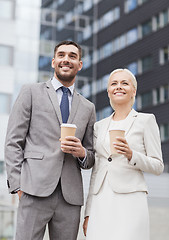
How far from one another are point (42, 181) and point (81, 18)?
14499mm

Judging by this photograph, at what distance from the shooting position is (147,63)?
18062 millimetres

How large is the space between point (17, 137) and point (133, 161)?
654 millimetres

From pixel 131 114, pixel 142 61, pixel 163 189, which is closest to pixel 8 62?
pixel 142 61

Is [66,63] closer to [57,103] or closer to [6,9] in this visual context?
[57,103]

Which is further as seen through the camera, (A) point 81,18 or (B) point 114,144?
(A) point 81,18

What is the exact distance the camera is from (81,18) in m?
16.3

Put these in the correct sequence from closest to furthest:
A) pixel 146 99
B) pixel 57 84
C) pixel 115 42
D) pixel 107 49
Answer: pixel 57 84 → pixel 146 99 → pixel 107 49 → pixel 115 42

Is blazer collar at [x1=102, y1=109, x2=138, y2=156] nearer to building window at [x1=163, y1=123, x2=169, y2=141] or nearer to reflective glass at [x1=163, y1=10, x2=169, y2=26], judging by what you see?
building window at [x1=163, y1=123, x2=169, y2=141]

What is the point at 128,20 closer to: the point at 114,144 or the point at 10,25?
the point at 10,25

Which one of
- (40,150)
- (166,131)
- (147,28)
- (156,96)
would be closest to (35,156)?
(40,150)

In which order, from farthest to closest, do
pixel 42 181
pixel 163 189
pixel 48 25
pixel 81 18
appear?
pixel 81 18
pixel 48 25
pixel 163 189
pixel 42 181

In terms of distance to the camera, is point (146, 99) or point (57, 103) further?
point (146, 99)

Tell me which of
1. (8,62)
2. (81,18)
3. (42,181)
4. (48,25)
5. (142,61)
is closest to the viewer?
(42,181)

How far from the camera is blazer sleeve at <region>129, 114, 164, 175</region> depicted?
2.36 metres
